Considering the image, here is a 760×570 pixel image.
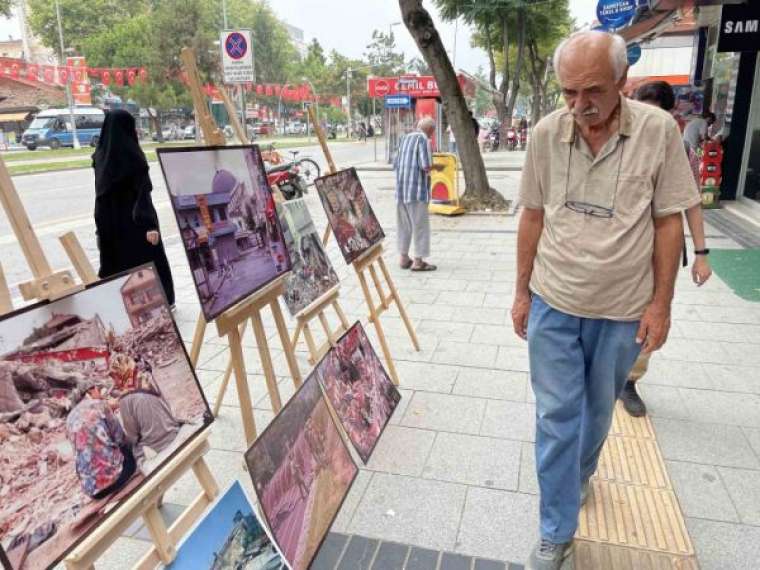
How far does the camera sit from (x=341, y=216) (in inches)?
140

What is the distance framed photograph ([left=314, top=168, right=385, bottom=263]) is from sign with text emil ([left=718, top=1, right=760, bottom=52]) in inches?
247

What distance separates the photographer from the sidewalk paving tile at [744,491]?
2.39 m

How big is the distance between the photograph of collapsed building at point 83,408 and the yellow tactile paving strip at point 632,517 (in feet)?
5.18

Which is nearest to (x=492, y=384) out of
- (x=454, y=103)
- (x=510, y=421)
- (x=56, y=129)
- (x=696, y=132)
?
(x=510, y=421)

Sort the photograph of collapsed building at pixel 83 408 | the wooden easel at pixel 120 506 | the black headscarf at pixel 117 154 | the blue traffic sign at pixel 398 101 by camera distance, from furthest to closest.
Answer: the blue traffic sign at pixel 398 101 < the black headscarf at pixel 117 154 < the wooden easel at pixel 120 506 < the photograph of collapsed building at pixel 83 408

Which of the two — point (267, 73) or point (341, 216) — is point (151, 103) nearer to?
point (267, 73)

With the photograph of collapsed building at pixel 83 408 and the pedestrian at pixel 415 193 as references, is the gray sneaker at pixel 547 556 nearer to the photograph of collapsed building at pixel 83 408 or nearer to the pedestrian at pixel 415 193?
the photograph of collapsed building at pixel 83 408

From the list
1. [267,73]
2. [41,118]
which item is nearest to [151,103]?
[41,118]

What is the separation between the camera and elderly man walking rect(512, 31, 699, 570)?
1808 mm

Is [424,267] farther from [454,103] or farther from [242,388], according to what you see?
[454,103]

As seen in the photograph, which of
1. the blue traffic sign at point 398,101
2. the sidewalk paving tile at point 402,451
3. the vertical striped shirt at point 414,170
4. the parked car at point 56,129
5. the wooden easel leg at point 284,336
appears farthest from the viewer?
the parked car at point 56,129

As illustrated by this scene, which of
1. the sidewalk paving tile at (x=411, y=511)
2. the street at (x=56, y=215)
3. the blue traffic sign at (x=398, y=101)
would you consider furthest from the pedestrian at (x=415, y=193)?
the blue traffic sign at (x=398, y=101)

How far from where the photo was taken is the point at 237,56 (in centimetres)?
1039

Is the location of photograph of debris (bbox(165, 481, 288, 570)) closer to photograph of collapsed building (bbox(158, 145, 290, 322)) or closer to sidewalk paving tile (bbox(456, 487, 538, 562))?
photograph of collapsed building (bbox(158, 145, 290, 322))
